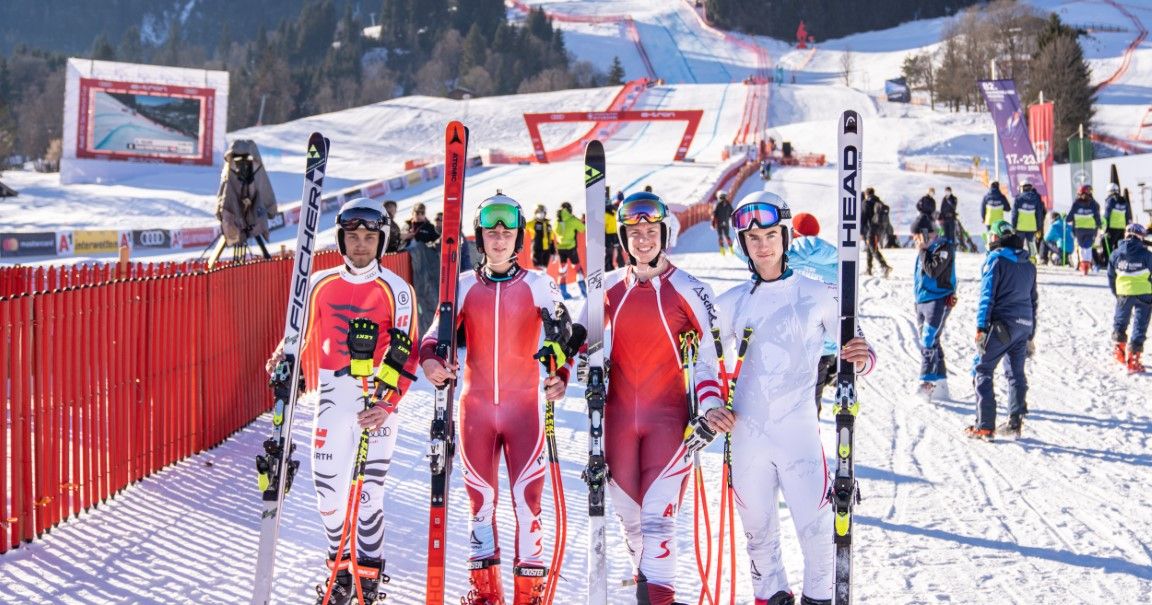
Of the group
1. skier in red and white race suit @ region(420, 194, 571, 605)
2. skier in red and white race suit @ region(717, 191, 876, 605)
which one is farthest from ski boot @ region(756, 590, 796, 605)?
skier in red and white race suit @ region(420, 194, 571, 605)

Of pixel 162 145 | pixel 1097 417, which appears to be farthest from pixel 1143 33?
pixel 1097 417

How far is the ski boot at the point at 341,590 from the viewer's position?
5012mm

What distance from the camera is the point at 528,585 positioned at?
15.8 ft

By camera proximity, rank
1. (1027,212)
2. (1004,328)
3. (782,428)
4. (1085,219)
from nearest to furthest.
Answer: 1. (782,428)
2. (1004,328)
3. (1027,212)
4. (1085,219)

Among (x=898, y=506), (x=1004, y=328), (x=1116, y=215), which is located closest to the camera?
(x=898, y=506)

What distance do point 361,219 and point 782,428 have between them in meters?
2.19

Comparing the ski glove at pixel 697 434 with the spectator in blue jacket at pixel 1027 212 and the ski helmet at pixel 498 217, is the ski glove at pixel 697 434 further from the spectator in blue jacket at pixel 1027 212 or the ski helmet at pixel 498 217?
the spectator in blue jacket at pixel 1027 212

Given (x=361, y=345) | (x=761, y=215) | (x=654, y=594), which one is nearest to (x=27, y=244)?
(x=361, y=345)

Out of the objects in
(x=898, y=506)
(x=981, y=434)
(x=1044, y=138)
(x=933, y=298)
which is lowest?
(x=898, y=506)

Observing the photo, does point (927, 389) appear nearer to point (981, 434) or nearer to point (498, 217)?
point (981, 434)

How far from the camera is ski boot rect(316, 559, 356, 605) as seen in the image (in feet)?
16.4

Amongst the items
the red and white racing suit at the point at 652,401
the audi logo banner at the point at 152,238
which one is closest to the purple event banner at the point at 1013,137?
the audi logo banner at the point at 152,238

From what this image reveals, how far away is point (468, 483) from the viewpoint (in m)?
4.90

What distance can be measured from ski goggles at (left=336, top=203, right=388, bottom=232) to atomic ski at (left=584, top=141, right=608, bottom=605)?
3.34 ft
